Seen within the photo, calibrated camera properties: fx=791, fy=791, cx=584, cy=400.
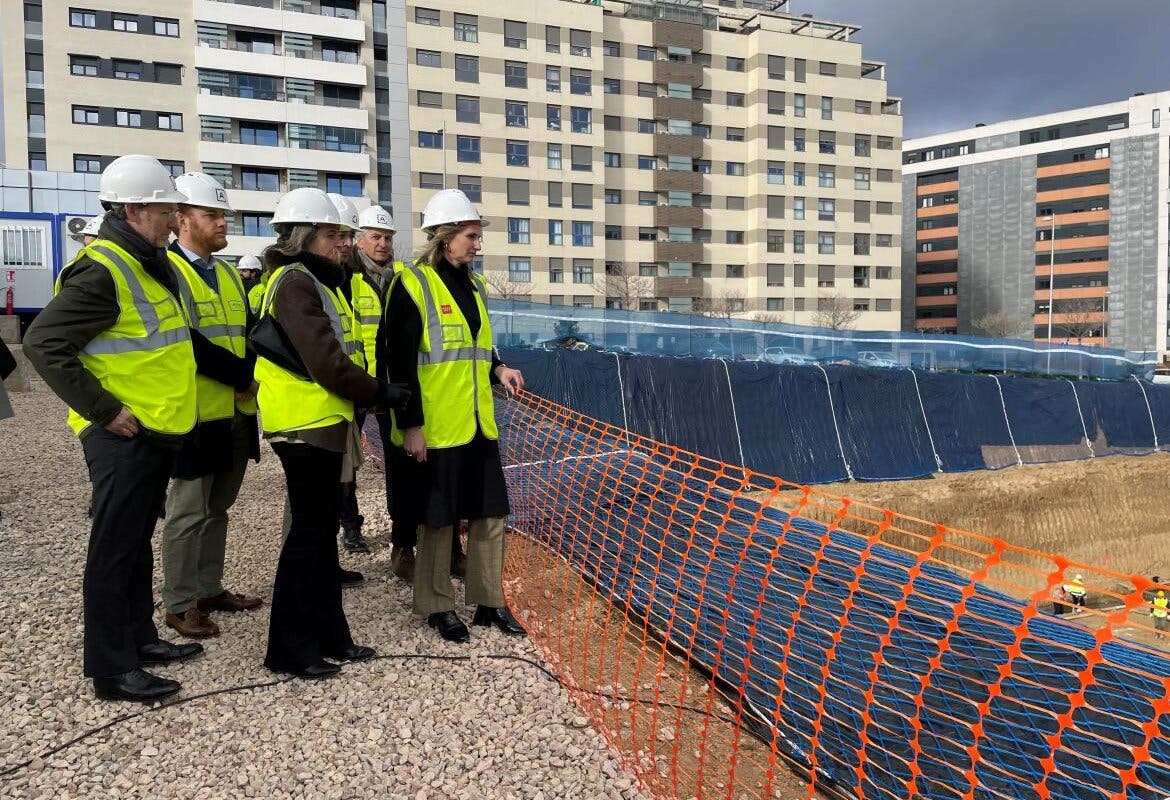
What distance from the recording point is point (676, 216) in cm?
4706

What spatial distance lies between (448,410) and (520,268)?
4046cm

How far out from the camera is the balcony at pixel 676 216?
46844mm

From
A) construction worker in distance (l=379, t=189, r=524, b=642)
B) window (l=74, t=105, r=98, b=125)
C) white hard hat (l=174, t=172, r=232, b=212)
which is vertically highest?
window (l=74, t=105, r=98, b=125)

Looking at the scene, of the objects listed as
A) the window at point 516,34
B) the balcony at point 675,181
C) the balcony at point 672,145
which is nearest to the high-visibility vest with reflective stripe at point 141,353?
the window at point 516,34

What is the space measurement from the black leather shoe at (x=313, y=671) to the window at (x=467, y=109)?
42.0 metres

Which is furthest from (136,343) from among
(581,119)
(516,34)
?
(516,34)

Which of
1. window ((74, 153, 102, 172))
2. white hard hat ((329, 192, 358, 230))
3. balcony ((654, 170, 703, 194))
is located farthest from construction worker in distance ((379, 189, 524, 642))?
balcony ((654, 170, 703, 194))

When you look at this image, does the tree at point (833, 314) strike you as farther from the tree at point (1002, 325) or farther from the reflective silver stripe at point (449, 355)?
the reflective silver stripe at point (449, 355)

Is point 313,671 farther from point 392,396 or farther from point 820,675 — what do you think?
point 820,675

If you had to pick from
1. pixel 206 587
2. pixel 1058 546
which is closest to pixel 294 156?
pixel 1058 546

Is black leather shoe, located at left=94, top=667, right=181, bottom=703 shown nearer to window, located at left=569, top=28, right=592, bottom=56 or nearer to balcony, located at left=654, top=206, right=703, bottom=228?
window, located at left=569, top=28, right=592, bottom=56

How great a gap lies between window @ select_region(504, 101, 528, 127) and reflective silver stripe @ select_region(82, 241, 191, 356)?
4254 cm

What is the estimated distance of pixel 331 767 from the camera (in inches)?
110

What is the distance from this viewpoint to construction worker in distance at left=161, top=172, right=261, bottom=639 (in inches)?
144
